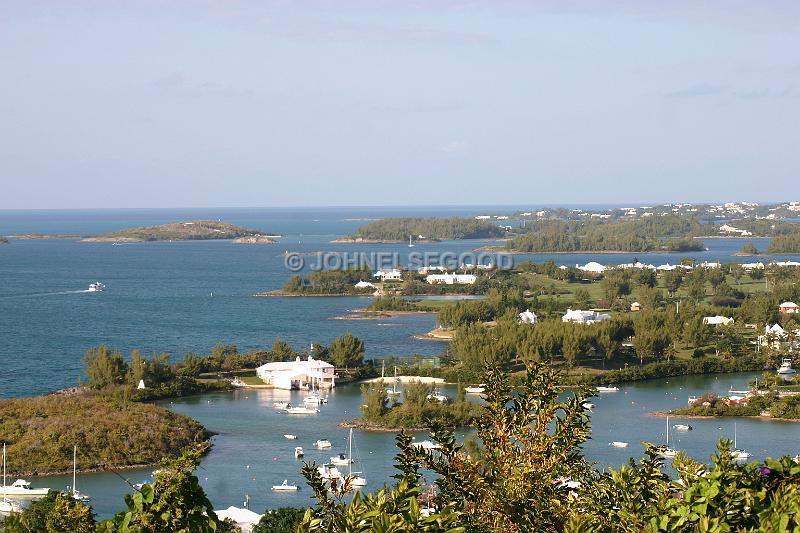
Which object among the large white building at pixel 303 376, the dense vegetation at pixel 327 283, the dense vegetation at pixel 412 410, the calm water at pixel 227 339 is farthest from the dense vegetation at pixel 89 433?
the dense vegetation at pixel 327 283

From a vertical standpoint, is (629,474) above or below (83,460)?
above

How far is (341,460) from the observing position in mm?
16828

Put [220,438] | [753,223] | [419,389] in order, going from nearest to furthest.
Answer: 1. [220,438]
2. [419,389]
3. [753,223]

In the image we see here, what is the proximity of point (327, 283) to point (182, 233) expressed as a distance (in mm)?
50968

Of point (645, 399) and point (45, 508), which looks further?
point (645, 399)

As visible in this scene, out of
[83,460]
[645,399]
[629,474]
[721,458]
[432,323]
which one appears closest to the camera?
Result: [721,458]

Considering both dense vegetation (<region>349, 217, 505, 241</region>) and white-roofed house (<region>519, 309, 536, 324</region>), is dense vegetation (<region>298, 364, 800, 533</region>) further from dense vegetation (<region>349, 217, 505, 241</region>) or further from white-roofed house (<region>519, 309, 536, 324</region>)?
dense vegetation (<region>349, 217, 505, 241</region>)

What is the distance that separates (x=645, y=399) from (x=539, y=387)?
63.5 feet

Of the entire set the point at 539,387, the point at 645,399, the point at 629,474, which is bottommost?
the point at 645,399

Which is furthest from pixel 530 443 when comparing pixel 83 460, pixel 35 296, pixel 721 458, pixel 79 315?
pixel 35 296

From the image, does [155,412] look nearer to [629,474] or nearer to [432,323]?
[629,474]

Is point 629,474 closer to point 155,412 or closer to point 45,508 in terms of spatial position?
point 45,508

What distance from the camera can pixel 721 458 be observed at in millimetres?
4160

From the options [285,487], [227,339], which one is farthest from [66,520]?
[227,339]
